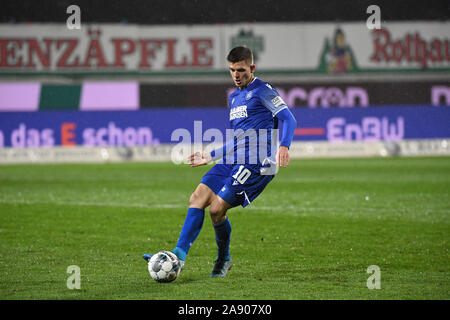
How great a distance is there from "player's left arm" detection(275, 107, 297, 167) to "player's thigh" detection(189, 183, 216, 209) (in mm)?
655

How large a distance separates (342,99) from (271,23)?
13.7ft

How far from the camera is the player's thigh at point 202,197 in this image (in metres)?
6.24

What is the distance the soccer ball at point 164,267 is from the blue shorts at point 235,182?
685mm

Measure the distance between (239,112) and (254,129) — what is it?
20 cm

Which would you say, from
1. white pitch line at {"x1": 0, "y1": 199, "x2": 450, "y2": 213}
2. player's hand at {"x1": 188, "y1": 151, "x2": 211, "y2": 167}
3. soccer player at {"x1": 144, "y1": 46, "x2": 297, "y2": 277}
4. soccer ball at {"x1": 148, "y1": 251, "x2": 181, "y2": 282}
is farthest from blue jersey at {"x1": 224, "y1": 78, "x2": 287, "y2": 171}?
white pitch line at {"x1": 0, "y1": 199, "x2": 450, "y2": 213}

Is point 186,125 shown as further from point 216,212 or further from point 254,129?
point 216,212

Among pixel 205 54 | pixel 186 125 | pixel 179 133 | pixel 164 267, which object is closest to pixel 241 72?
pixel 164 267

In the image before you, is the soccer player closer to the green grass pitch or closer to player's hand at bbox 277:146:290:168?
player's hand at bbox 277:146:290:168

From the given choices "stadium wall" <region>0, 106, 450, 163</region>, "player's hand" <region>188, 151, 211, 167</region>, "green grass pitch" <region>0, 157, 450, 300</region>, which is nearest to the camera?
"green grass pitch" <region>0, 157, 450, 300</region>

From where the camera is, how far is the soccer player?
6145 mm

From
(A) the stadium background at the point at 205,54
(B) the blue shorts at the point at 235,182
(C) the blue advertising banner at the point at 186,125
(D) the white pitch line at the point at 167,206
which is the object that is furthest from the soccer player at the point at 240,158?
(A) the stadium background at the point at 205,54

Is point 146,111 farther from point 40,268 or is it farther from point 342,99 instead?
point 40,268

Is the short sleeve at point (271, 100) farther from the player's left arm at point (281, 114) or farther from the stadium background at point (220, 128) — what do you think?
the stadium background at point (220, 128)
